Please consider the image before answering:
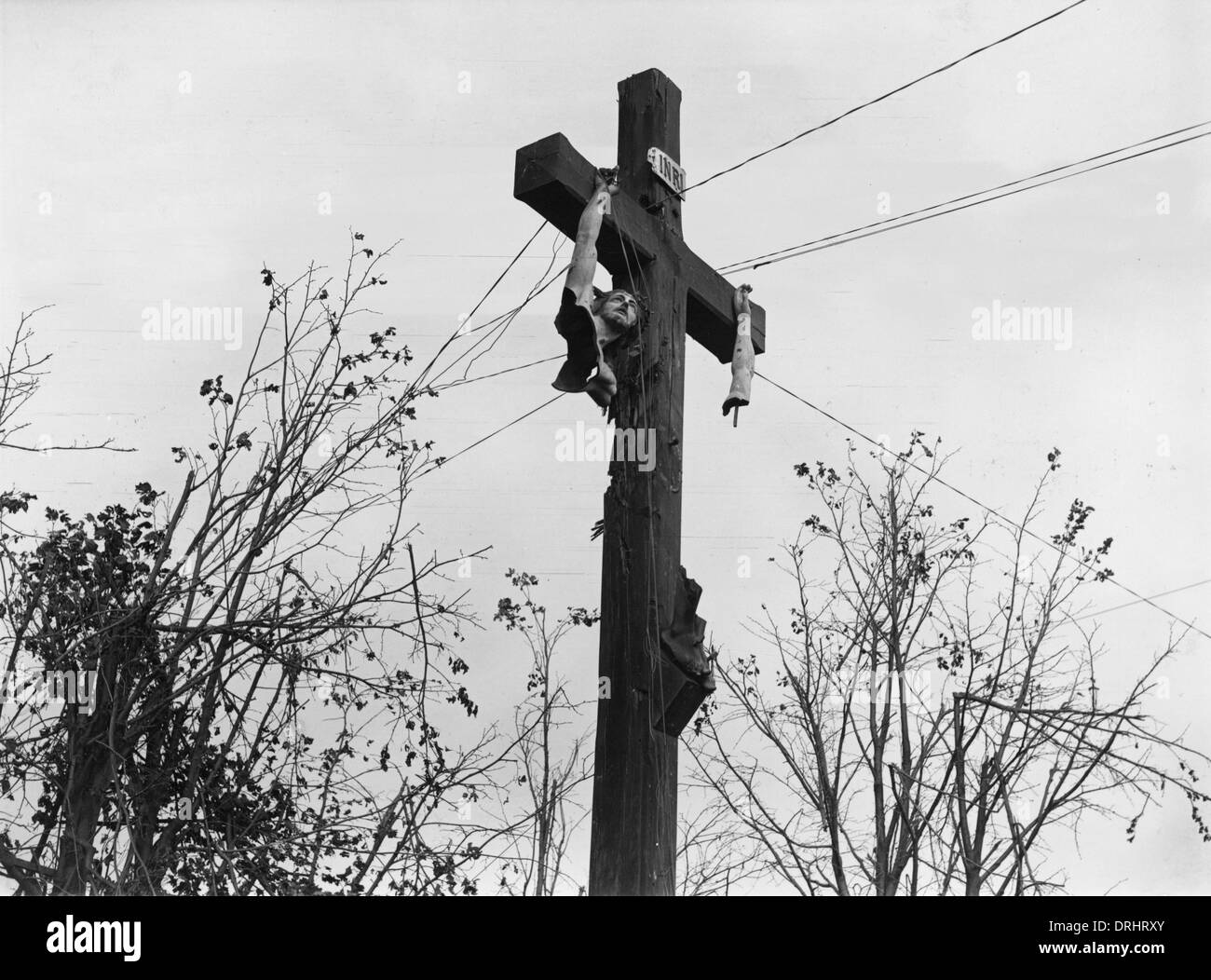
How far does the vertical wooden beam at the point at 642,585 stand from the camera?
4.24 metres

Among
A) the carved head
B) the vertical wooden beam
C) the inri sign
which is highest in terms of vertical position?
the inri sign

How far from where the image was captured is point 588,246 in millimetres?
4633

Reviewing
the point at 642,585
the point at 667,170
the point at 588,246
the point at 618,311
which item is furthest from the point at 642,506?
the point at 667,170

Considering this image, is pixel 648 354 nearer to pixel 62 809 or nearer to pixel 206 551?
pixel 206 551

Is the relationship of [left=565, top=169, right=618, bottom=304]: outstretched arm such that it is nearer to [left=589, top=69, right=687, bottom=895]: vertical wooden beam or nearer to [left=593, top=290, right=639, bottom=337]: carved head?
[left=593, top=290, right=639, bottom=337]: carved head

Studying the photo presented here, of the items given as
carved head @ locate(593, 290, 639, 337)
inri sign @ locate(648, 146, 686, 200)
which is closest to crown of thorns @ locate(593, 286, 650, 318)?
carved head @ locate(593, 290, 639, 337)

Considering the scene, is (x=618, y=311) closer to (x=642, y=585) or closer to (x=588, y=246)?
(x=588, y=246)

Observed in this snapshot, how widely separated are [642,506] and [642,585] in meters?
0.29

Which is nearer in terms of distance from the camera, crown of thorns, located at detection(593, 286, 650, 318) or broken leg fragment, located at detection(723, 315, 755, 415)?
crown of thorns, located at detection(593, 286, 650, 318)

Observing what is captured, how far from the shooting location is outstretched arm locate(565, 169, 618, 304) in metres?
4.54

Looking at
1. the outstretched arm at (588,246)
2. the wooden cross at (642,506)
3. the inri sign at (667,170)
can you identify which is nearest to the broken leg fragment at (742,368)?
the wooden cross at (642,506)

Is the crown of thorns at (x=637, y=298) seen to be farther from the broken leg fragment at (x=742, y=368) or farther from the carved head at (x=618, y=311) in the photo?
the broken leg fragment at (x=742, y=368)
